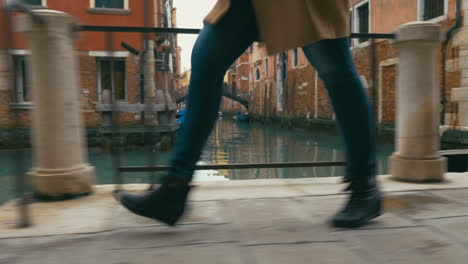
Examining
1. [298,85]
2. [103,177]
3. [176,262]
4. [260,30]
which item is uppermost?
[298,85]

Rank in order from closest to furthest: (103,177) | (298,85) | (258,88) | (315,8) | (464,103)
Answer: (315,8)
(103,177)
(464,103)
(298,85)
(258,88)

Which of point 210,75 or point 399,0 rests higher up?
point 399,0

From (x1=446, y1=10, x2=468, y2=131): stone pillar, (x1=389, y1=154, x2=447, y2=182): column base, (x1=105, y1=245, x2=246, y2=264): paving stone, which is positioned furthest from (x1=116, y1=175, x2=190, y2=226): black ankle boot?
(x1=446, y1=10, x2=468, y2=131): stone pillar

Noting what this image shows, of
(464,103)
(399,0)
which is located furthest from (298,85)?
(464,103)

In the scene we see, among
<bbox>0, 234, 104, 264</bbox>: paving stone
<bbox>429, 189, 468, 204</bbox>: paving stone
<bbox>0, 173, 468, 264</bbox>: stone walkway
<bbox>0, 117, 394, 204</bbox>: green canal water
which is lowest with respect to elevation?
<bbox>0, 117, 394, 204</bbox>: green canal water

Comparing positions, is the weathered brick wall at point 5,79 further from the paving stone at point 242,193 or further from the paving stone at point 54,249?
the paving stone at point 242,193

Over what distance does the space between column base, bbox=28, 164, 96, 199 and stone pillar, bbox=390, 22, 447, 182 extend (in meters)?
1.88

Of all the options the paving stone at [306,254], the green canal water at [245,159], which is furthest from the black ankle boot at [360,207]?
the green canal water at [245,159]

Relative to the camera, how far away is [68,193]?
6.33 ft

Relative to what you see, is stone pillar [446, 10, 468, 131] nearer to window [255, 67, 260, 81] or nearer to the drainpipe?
the drainpipe

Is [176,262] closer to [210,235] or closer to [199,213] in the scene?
[210,235]

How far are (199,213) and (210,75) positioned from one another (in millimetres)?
629

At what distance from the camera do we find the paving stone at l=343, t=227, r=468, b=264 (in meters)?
1.08

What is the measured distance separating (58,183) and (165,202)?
914mm
